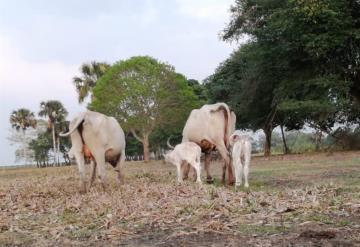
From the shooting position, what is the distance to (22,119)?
270ft

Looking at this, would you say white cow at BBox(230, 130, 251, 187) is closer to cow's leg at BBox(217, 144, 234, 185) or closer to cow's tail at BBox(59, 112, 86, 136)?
cow's leg at BBox(217, 144, 234, 185)

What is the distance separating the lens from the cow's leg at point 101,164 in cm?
1237

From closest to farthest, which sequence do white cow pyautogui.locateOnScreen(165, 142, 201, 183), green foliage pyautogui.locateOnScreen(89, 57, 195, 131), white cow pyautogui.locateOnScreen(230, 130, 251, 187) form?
white cow pyautogui.locateOnScreen(230, 130, 251, 187) → white cow pyautogui.locateOnScreen(165, 142, 201, 183) → green foliage pyautogui.locateOnScreen(89, 57, 195, 131)

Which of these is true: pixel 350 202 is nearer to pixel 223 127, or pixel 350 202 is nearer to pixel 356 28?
pixel 223 127

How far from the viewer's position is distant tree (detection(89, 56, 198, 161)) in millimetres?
50562

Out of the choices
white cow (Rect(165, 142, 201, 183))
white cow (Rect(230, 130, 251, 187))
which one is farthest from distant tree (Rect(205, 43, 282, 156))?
white cow (Rect(230, 130, 251, 187))

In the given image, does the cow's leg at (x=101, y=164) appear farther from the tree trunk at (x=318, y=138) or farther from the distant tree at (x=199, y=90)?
the distant tree at (x=199, y=90)

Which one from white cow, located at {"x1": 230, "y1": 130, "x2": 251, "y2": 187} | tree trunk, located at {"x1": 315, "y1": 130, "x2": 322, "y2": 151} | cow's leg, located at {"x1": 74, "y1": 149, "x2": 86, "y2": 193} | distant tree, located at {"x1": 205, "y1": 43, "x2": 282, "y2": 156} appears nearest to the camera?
cow's leg, located at {"x1": 74, "y1": 149, "x2": 86, "y2": 193}

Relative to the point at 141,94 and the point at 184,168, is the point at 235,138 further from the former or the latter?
the point at 141,94

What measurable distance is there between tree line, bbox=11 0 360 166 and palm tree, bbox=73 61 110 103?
1292 centimetres

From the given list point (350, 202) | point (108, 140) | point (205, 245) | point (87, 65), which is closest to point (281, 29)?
point (108, 140)

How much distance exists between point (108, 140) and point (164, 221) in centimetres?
552

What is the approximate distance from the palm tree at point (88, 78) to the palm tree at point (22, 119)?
61.7 feet

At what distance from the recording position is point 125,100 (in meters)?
50.7
